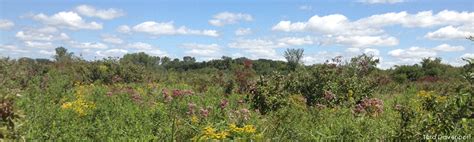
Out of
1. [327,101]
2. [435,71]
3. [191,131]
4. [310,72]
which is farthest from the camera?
[435,71]

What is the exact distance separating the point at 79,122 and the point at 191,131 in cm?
267

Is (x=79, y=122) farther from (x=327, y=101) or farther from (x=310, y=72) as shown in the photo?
(x=310, y=72)

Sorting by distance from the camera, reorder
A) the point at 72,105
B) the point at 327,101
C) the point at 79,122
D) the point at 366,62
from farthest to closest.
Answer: the point at 366,62 → the point at 327,101 → the point at 72,105 → the point at 79,122

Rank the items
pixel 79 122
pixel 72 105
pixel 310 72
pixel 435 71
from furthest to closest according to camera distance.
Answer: pixel 435 71 < pixel 310 72 < pixel 72 105 < pixel 79 122

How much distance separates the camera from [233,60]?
61625 mm

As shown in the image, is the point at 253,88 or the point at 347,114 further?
the point at 253,88

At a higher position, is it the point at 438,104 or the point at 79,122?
the point at 438,104

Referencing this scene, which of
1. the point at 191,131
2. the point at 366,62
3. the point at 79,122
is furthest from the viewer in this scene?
the point at 366,62

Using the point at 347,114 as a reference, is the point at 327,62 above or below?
above

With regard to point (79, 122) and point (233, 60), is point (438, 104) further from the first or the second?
point (233, 60)

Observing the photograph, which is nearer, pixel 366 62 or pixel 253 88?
pixel 253 88

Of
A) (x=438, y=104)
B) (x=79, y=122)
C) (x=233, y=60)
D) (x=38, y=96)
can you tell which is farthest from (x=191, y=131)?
(x=233, y=60)


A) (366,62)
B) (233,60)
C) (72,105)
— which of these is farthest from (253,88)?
(233,60)

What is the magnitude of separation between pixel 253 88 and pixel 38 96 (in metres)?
5.09
